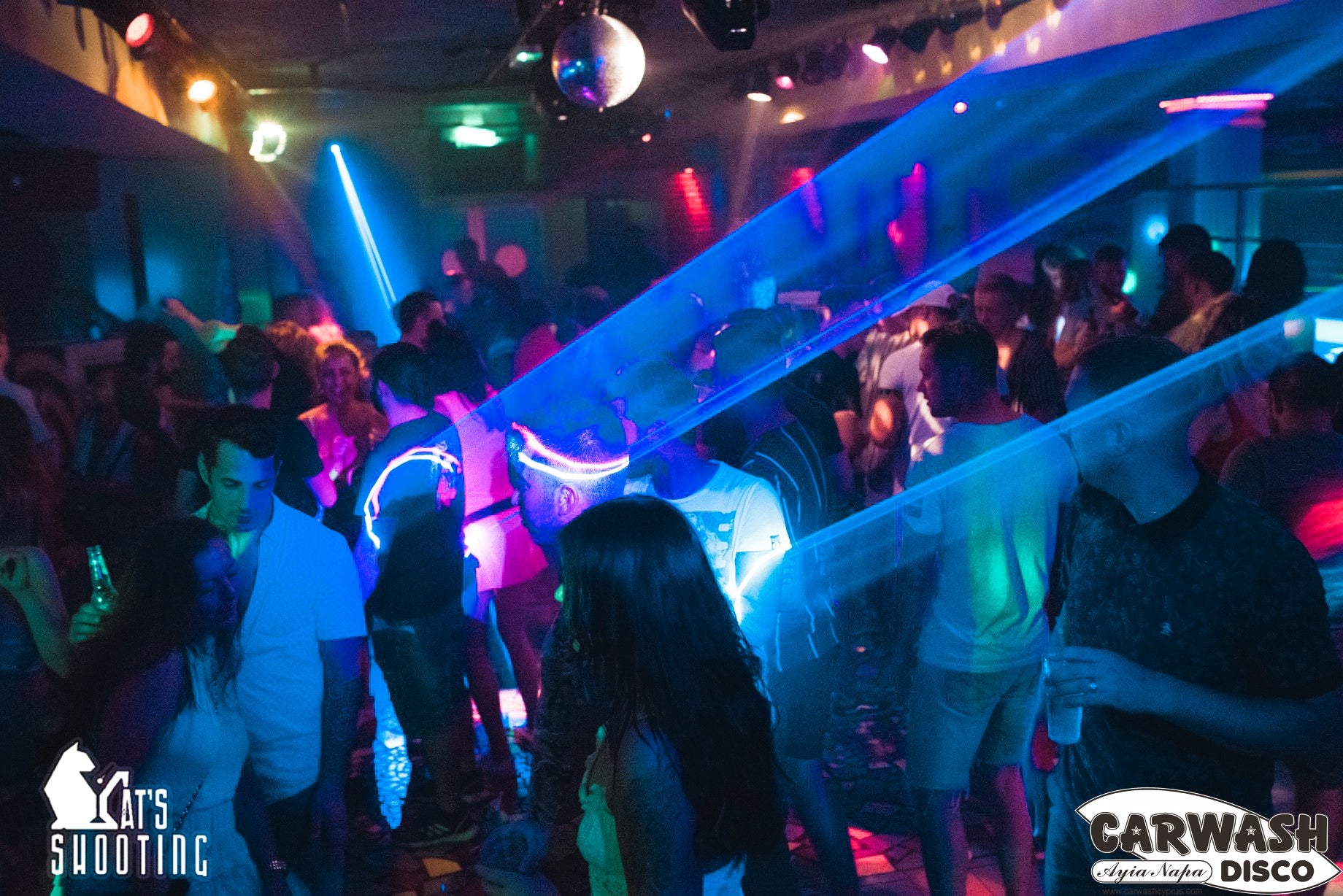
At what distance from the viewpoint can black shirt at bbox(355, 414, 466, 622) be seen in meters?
3.08

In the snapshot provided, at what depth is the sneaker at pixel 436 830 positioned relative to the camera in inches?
126

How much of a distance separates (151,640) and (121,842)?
39cm

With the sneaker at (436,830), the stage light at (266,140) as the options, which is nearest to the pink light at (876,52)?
the stage light at (266,140)

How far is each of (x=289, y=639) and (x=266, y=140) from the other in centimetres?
767

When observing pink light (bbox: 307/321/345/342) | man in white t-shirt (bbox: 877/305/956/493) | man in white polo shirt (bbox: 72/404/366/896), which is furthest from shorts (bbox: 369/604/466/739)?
pink light (bbox: 307/321/345/342)

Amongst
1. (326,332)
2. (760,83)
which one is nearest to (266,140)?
(326,332)

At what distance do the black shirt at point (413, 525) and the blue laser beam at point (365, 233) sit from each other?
830 cm

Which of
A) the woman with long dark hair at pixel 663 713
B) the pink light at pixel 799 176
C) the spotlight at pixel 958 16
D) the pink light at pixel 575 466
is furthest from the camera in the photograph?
the pink light at pixel 799 176

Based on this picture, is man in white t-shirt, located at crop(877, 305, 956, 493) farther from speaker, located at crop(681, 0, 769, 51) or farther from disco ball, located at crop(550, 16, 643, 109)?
disco ball, located at crop(550, 16, 643, 109)

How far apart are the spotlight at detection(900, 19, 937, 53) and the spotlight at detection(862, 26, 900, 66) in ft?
0.96

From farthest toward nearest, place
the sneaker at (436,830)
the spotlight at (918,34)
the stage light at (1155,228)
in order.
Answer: the stage light at (1155,228), the spotlight at (918,34), the sneaker at (436,830)

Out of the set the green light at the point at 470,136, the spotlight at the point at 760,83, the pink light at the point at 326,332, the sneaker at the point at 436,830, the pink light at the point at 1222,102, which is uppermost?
the green light at the point at 470,136

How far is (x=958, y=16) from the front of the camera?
626 cm

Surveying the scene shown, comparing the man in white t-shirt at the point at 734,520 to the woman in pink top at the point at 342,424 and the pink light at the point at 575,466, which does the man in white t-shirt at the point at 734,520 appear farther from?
the woman in pink top at the point at 342,424
